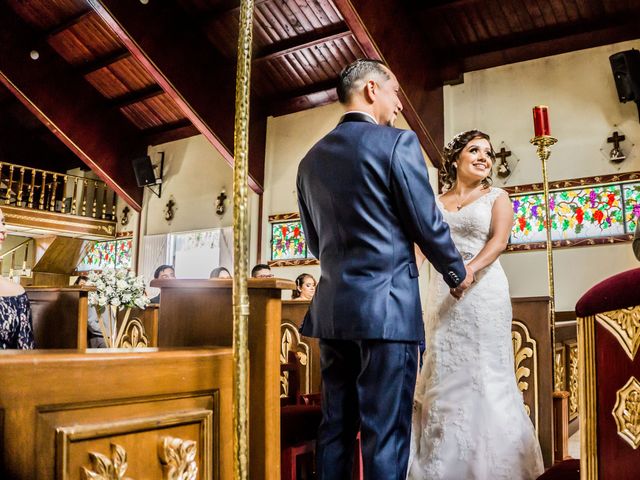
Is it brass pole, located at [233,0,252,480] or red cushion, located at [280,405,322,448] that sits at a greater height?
brass pole, located at [233,0,252,480]

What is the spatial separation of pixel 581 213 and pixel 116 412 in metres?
6.52

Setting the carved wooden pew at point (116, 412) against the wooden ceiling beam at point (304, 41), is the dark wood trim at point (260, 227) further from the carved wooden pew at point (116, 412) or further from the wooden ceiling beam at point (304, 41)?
the carved wooden pew at point (116, 412)

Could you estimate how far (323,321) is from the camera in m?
1.65

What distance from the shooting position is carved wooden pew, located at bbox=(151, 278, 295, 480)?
155 cm

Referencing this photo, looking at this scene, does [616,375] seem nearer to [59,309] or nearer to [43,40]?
[59,309]

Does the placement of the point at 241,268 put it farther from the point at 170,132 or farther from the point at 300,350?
the point at 170,132

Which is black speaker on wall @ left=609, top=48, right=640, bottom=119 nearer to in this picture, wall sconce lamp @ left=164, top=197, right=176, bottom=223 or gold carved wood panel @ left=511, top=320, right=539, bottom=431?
gold carved wood panel @ left=511, top=320, right=539, bottom=431

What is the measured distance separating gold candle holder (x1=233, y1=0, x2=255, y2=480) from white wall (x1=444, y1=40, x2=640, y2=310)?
6086 millimetres

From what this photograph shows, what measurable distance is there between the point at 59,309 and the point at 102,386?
2.60 m

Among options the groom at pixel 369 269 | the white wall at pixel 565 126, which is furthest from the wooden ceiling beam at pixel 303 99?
the groom at pixel 369 269

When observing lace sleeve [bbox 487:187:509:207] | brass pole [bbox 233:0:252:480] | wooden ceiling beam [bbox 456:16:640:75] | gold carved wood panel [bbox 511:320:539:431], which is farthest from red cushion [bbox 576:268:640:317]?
wooden ceiling beam [bbox 456:16:640:75]

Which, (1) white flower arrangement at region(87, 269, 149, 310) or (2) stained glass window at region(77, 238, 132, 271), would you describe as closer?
(1) white flower arrangement at region(87, 269, 149, 310)

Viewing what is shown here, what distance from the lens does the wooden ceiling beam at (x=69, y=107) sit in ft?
30.4

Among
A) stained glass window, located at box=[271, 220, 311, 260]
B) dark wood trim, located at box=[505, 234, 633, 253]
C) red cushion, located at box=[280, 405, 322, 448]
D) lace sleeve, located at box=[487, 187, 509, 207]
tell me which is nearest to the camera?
red cushion, located at box=[280, 405, 322, 448]
